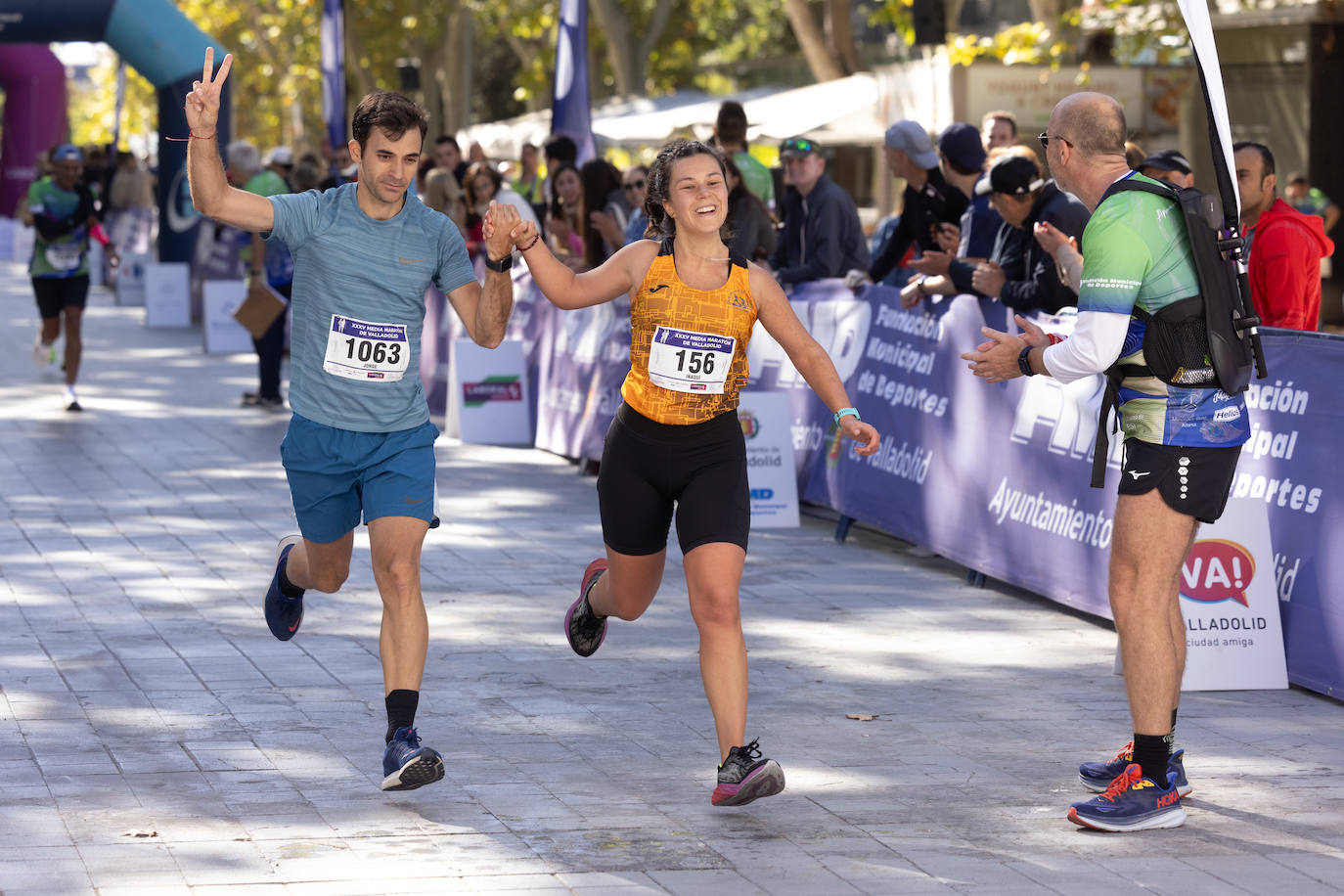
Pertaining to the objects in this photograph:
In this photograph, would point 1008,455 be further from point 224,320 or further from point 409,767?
point 224,320

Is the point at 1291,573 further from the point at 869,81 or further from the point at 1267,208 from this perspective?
the point at 869,81

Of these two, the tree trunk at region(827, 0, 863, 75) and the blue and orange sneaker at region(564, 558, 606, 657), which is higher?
the tree trunk at region(827, 0, 863, 75)

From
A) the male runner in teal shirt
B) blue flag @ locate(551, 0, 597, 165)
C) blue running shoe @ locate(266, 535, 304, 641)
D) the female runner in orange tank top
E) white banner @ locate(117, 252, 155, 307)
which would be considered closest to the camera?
the female runner in orange tank top

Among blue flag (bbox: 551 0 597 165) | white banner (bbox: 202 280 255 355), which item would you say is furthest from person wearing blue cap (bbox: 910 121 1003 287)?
white banner (bbox: 202 280 255 355)

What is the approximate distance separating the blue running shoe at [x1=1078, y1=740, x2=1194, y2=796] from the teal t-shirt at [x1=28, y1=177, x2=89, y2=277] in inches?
449

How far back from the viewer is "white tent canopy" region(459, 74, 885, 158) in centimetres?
2219

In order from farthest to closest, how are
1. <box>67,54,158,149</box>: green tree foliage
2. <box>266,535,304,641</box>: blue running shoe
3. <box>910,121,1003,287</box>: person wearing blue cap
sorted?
<box>67,54,158,149</box>: green tree foliage < <box>910,121,1003,287</box>: person wearing blue cap < <box>266,535,304,641</box>: blue running shoe

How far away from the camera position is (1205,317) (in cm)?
525

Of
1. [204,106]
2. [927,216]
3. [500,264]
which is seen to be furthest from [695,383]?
[927,216]

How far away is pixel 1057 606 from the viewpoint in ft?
28.6

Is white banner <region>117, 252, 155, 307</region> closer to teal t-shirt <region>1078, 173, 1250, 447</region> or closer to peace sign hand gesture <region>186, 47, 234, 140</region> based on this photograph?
peace sign hand gesture <region>186, 47, 234, 140</region>

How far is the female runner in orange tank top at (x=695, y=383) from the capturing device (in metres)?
5.53

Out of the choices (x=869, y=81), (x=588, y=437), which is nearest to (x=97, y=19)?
(x=869, y=81)

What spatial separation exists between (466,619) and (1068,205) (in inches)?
119
